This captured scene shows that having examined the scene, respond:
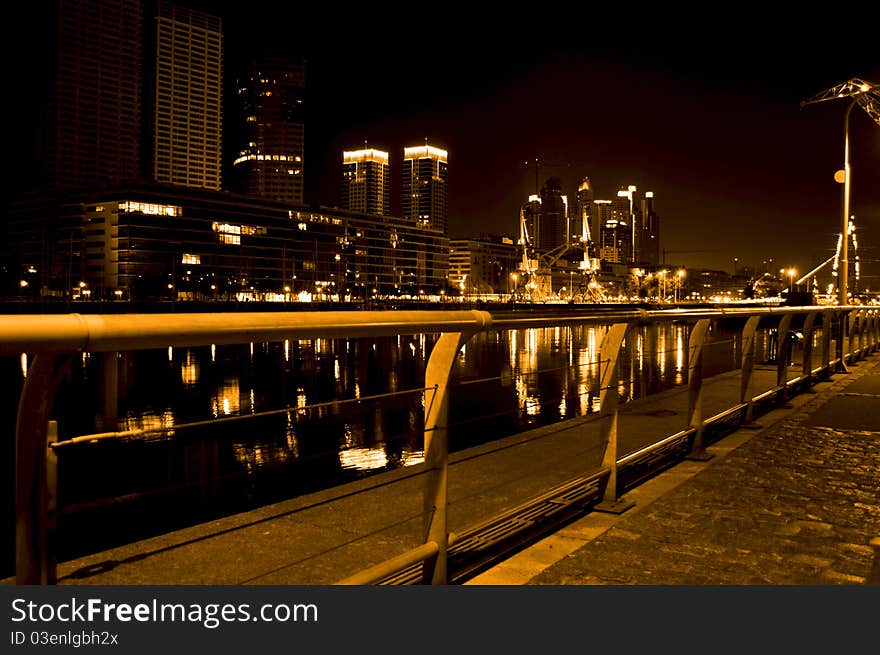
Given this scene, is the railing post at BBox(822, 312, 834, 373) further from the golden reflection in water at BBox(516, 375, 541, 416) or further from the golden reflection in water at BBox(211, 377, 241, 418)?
the golden reflection in water at BBox(211, 377, 241, 418)

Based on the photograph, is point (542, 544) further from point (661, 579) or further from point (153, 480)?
point (153, 480)

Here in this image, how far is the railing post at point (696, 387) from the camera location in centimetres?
602

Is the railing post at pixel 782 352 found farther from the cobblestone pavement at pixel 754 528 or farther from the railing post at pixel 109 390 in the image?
the railing post at pixel 109 390

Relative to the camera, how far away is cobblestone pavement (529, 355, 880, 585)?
3432 mm

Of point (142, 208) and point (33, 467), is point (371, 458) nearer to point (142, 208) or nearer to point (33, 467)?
point (33, 467)

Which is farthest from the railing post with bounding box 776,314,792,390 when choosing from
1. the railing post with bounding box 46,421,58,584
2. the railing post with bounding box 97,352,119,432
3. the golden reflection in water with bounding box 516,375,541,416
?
the railing post with bounding box 46,421,58,584

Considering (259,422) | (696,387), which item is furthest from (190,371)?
(696,387)

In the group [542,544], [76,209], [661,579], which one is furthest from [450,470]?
[76,209]

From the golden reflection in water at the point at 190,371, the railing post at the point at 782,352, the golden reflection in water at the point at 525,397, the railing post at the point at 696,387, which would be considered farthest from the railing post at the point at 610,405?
the golden reflection in water at the point at 190,371

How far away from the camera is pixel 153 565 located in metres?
3.49

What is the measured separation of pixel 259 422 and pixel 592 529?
10.9 meters

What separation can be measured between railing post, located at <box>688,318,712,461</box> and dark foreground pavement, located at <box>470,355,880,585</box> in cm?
16

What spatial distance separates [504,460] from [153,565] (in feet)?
9.85

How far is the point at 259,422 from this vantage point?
46.5ft
